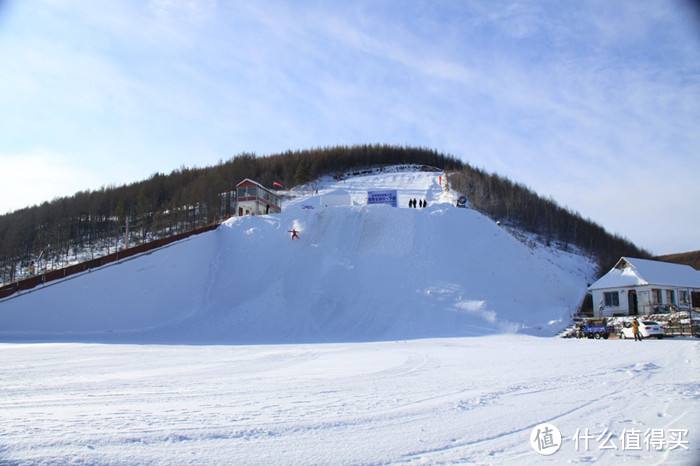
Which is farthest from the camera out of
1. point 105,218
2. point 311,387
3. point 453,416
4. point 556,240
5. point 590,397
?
point 105,218

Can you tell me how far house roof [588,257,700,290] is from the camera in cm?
3375

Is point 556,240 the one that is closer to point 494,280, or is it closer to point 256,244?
point 494,280

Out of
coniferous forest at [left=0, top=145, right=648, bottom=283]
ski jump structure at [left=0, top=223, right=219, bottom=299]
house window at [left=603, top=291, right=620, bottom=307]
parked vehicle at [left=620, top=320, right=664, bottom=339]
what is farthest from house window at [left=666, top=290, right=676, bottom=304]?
ski jump structure at [left=0, top=223, right=219, bottom=299]

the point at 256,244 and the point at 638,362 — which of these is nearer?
the point at 638,362

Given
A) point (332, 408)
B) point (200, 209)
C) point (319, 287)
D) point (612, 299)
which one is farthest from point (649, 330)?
point (200, 209)

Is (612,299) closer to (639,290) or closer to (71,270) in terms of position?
(639,290)

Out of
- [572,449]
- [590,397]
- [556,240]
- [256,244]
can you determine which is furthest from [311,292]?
[556,240]

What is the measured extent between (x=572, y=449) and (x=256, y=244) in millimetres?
29610

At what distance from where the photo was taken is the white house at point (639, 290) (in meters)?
33.3

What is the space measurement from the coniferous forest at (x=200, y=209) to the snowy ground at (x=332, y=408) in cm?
4688

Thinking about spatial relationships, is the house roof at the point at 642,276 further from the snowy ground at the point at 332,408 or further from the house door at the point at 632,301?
the snowy ground at the point at 332,408

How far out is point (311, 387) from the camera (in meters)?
10.1

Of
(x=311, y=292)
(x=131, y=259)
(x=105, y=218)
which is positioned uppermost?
(x=105, y=218)

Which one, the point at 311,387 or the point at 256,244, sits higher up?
the point at 256,244
